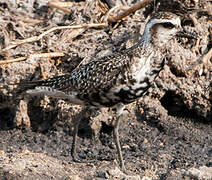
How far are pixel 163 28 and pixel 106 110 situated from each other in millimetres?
1431

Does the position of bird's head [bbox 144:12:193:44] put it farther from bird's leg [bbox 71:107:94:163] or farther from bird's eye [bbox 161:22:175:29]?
bird's leg [bbox 71:107:94:163]

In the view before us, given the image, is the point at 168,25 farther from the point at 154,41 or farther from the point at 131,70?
the point at 131,70

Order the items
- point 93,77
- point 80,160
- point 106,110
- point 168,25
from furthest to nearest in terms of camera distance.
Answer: point 106,110
point 80,160
point 93,77
point 168,25

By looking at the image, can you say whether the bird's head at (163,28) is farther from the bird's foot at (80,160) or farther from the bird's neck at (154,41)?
the bird's foot at (80,160)

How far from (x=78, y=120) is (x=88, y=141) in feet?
1.29

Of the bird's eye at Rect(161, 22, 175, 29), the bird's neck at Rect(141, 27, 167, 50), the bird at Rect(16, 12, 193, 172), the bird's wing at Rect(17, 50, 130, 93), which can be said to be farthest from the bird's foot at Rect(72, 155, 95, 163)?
the bird's eye at Rect(161, 22, 175, 29)

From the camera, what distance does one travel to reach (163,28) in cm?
480

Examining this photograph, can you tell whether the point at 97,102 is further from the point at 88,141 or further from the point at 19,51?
the point at 19,51

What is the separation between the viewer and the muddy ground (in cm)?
547

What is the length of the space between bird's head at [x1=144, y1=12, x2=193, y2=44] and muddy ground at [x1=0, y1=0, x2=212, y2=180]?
3.72ft

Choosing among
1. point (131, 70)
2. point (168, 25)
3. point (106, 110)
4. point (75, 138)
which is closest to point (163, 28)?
point (168, 25)

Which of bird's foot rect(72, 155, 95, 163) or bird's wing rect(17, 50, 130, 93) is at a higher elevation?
bird's wing rect(17, 50, 130, 93)

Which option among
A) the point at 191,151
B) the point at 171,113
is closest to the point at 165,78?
the point at 171,113

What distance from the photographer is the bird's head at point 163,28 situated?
477 cm
